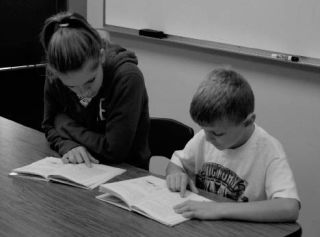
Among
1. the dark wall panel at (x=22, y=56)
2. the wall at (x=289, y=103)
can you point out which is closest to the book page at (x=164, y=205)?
the wall at (x=289, y=103)

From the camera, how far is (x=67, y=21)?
1.74 metres

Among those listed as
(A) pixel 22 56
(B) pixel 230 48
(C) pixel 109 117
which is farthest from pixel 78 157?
(A) pixel 22 56

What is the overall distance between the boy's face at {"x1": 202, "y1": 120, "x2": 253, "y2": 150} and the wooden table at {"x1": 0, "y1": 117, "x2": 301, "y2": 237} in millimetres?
276

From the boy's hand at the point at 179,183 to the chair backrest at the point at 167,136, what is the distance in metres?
0.43

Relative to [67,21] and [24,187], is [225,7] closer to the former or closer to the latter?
[67,21]

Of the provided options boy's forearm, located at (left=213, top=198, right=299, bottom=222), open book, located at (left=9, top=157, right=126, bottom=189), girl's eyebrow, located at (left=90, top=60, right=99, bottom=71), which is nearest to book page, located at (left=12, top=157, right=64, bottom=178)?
open book, located at (left=9, top=157, right=126, bottom=189)

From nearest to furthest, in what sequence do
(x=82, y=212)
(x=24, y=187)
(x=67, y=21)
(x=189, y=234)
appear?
(x=189, y=234)
(x=82, y=212)
(x=24, y=187)
(x=67, y=21)

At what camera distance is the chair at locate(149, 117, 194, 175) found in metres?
2.04

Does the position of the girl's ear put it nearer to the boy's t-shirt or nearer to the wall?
the boy's t-shirt

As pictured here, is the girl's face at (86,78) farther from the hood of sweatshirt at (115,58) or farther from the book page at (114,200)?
the book page at (114,200)

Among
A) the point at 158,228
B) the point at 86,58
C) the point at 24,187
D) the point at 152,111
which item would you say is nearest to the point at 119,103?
the point at 86,58

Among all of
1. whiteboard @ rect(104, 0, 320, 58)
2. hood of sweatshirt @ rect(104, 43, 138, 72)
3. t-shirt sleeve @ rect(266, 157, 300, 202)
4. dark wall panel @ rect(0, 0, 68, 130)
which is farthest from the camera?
dark wall panel @ rect(0, 0, 68, 130)

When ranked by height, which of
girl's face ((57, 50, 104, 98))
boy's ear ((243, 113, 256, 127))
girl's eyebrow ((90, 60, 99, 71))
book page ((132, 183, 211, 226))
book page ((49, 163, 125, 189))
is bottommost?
book page ((49, 163, 125, 189))

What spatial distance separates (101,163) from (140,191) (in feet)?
1.19
